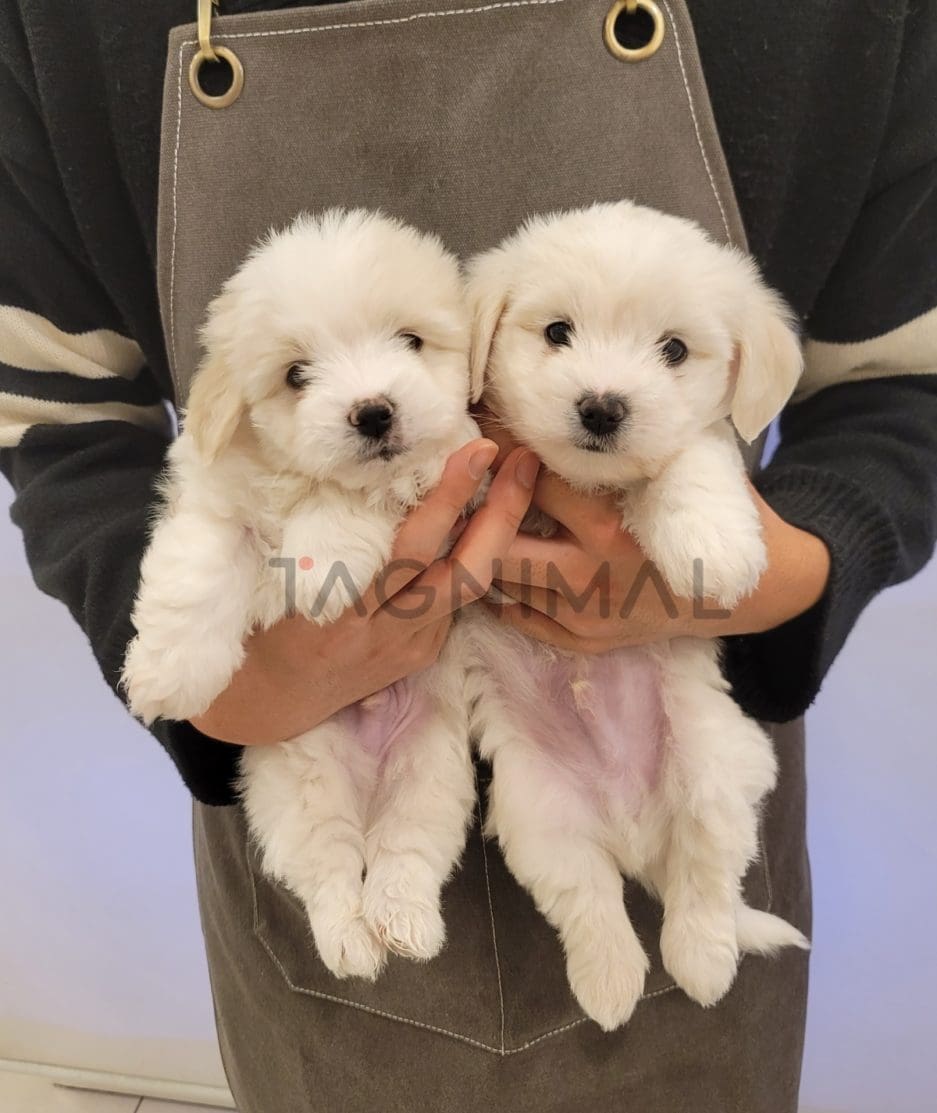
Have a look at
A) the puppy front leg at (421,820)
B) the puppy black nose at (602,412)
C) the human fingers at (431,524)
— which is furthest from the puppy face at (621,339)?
the puppy front leg at (421,820)

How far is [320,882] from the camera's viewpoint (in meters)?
1.28

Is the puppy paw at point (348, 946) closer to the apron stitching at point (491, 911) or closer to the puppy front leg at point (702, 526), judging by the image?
the apron stitching at point (491, 911)

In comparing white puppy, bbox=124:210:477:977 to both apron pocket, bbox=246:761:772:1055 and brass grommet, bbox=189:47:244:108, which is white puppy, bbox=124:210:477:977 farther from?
brass grommet, bbox=189:47:244:108

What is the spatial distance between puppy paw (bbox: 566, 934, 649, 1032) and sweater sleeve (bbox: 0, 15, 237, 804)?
0.62m

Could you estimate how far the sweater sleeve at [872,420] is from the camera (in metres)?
1.22

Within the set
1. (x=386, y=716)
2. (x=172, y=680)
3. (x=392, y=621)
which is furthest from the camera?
(x=386, y=716)

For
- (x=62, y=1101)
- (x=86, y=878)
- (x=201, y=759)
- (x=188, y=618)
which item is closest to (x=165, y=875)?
(x=86, y=878)

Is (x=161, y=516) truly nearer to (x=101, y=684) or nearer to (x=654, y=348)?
(x=654, y=348)

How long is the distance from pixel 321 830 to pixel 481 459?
618 mm

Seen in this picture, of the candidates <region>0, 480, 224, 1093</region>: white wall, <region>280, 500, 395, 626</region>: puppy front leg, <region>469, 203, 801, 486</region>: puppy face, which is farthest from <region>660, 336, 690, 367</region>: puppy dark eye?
<region>0, 480, 224, 1093</region>: white wall

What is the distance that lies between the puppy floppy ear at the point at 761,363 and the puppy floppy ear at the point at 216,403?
0.73 m

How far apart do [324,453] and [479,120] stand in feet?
1.63

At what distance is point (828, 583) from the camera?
1.23 metres

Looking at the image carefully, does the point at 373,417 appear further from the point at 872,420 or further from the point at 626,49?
the point at 872,420
